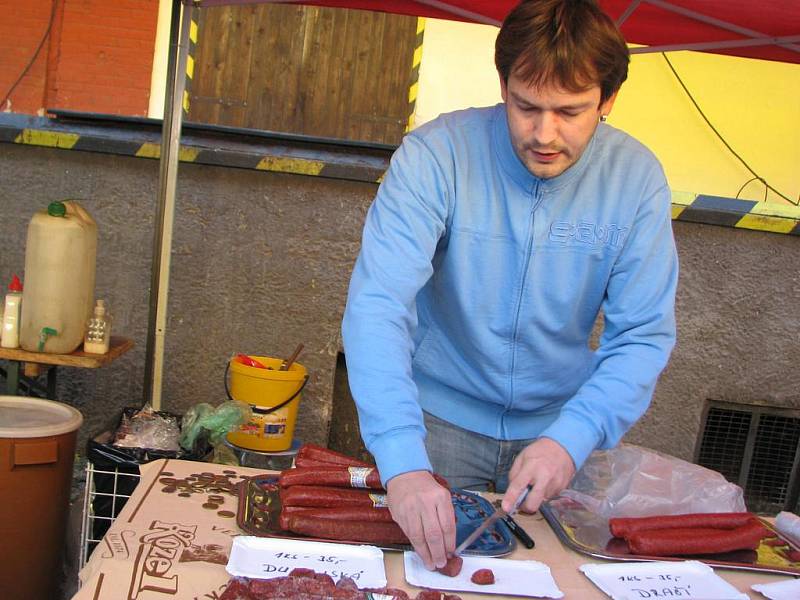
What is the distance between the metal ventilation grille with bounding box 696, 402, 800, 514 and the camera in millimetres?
4914

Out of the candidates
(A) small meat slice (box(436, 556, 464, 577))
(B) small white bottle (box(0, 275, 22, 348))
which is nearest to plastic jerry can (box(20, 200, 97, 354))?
(B) small white bottle (box(0, 275, 22, 348))

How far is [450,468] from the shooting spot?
243 cm

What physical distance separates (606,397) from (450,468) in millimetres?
597

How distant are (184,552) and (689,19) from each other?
322 centimetres

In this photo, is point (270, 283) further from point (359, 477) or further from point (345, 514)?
point (345, 514)

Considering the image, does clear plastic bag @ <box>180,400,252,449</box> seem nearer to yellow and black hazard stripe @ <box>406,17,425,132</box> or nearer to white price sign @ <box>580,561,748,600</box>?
white price sign @ <box>580,561,748,600</box>

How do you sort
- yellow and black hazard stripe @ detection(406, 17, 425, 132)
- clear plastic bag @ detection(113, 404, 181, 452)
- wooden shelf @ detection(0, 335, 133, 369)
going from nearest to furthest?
clear plastic bag @ detection(113, 404, 181, 452), wooden shelf @ detection(0, 335, 133, 369), yellow and black hazard stripe @ detection(406, 17, 425, 132)

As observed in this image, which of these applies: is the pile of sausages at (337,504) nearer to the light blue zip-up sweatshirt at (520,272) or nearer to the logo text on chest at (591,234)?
the light blue zip-up sweatshirt at (520,272)

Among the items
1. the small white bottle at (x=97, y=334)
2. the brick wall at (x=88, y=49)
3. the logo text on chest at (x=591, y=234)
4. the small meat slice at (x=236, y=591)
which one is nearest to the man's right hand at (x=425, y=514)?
the small meat slice at (x=236, y=591)

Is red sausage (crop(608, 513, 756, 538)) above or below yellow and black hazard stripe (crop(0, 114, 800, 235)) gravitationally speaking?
below

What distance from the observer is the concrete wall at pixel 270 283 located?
4594 millimetres

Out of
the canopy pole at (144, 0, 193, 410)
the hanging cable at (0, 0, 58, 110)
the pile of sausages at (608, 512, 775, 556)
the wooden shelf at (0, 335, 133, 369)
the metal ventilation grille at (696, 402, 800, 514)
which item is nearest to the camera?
the pile of sausages at (608, 512, 775, 556)

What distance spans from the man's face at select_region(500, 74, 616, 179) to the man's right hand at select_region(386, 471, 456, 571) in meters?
0.80

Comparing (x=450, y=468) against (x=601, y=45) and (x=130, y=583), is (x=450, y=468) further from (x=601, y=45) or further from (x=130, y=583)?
(x=601, y=45)
